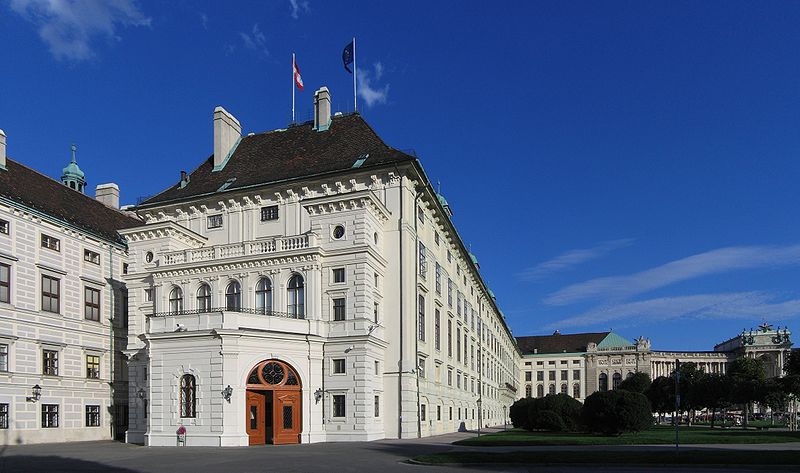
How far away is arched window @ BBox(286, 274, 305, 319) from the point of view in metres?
40.7

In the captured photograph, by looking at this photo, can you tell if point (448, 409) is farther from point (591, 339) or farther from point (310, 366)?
point (591, 339)

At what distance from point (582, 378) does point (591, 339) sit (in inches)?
536

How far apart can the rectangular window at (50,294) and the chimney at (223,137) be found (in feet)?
45.3

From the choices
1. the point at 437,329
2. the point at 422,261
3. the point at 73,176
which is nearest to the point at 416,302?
the point at 422,261

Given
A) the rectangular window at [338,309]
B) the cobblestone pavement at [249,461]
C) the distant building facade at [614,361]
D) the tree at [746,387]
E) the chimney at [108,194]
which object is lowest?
the distant building facade at [614,361]

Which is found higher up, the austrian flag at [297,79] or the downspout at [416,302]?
the austrian flag at [297,79]

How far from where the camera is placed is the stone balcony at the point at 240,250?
41531 mm

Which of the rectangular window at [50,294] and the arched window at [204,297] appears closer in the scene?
the arched window at [204,297]

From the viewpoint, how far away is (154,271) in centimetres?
4428

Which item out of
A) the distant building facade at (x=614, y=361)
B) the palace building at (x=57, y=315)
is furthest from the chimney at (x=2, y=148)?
the distant building facade at (x=614, y=361)

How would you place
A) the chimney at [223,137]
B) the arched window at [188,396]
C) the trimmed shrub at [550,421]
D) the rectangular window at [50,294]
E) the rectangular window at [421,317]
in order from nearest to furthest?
the arched window at [188,396]
the rectangular window at [50,294]
the rectangular window at [421,317]
the trimmed shrub at [550,421]
the chimney at [223,137]

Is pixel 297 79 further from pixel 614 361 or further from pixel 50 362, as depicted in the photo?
pixel 614 361

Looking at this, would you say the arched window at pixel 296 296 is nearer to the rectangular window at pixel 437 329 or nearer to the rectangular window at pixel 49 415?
the rectangular window at pixel 437 329

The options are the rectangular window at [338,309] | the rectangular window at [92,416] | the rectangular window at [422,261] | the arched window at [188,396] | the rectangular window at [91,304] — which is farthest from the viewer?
the rectangular window at [91,304]
